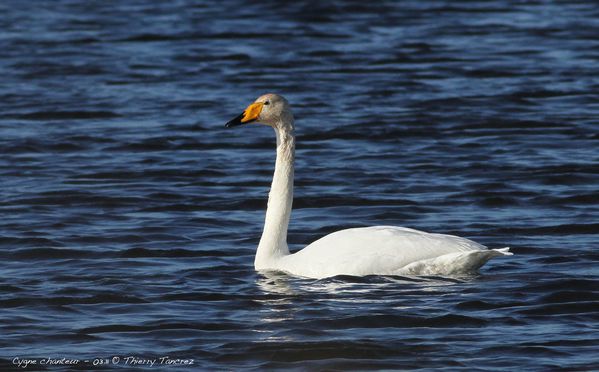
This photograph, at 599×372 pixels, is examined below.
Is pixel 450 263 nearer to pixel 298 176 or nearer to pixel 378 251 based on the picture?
pixel 378 251

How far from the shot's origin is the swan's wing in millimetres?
10211

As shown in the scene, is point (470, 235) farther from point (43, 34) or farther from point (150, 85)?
point (43, 34)

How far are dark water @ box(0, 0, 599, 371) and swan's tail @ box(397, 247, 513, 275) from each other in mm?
76

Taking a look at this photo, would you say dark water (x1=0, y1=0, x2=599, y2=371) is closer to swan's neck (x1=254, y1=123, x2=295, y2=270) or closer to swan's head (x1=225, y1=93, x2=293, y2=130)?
swan's neck (x1=254, y1=123, x2=295, y2=270)

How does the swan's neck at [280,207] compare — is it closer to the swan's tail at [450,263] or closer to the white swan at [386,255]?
the white swan at [386,255]

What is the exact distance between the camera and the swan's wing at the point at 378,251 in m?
10.2

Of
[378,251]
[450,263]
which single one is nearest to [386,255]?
[378,251]

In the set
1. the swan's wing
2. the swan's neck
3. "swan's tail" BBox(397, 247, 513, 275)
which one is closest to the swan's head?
the swan's neck

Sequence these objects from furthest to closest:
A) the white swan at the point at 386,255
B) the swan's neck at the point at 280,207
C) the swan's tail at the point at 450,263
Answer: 1. the swan's neck at the point at 280,207
2. the white swan at the point at 386,255
3. the swan's tail at the point at 450,263

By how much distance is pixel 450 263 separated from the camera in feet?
33.4

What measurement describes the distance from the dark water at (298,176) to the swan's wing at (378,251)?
0.33 feet

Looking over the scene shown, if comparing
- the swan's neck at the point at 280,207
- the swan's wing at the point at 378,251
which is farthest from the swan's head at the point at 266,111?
the swan's wing at the point at 378,251

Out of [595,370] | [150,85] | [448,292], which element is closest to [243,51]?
[150,85]

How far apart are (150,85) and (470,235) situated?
9063 millimetres
